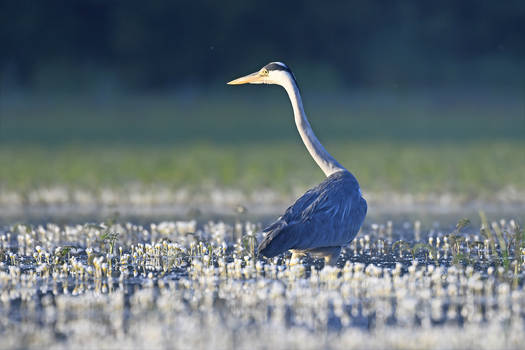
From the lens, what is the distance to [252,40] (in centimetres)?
3816

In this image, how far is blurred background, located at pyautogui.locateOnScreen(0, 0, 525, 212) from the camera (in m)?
21.3

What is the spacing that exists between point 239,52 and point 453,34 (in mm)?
8724

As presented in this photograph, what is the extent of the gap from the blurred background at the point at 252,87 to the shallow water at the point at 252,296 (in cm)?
854

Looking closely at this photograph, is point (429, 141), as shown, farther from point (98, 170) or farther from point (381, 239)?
point (381, 239)

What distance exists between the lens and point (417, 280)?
21.7 feet

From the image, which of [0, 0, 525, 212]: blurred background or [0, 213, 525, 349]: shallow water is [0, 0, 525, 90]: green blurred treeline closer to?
[0, 0, 525, 212]: blurred background

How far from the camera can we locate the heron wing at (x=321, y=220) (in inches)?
277

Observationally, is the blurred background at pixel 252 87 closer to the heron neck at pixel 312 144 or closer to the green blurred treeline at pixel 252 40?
the green blurred treeline at pixel 252 40

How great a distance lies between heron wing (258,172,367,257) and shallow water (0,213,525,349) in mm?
199

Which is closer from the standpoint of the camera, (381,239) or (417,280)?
(417,280)

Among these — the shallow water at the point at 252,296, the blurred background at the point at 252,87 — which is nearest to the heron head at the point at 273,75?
the shallow water at the point at 252,296

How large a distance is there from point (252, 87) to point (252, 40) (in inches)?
199

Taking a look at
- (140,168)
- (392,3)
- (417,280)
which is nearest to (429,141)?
(140,168)

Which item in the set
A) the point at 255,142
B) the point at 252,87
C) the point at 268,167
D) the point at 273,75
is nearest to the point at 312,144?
the point at 273,75
